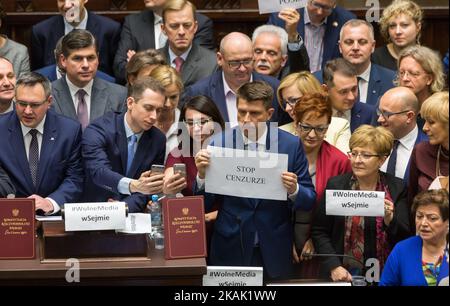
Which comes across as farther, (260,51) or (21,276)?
(260,51)

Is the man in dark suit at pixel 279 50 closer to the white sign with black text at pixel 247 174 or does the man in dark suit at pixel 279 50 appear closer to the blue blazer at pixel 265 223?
the blue blazer at pixel 265 223

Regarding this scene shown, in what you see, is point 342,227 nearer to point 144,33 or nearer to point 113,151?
point 113,151

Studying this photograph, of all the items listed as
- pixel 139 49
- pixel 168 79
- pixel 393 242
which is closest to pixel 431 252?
pixel 393 242

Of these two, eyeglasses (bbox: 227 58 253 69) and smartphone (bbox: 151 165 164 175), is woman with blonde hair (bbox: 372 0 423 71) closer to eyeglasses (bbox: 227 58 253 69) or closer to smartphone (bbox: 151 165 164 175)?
eyeglasses (bbox: 227 58 253 69)

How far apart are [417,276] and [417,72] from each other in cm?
168

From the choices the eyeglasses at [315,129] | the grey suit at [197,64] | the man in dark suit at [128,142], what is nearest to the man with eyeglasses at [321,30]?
the grey suit at [197,64]

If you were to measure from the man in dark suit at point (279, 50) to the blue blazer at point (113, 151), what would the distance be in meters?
1.13

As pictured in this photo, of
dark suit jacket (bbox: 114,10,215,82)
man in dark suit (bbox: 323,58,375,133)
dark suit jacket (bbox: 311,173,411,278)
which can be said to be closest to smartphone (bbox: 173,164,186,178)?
dark suit jacket (bbox: 311,173,411,278)

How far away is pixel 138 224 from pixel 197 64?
1926 millimetres

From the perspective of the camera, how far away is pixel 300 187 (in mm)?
5121

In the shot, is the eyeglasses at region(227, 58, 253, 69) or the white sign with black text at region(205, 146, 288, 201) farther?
the eyeglasses at region(227, 58, 253, 69)

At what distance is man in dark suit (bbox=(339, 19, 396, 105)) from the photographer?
6301 millimetres

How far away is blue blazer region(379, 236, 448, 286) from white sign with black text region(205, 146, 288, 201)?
25.7 inches
